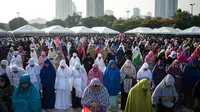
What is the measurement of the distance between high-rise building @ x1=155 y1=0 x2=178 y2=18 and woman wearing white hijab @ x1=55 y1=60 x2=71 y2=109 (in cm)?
14112

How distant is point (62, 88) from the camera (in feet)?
21.8

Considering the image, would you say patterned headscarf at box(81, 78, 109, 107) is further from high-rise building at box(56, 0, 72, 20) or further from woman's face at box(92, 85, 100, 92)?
high-rise building at box(56, 0, 72, 20)

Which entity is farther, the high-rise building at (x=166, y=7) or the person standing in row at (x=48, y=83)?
the high-rise building at (x=166, y=7)

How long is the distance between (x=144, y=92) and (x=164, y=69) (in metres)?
2.15

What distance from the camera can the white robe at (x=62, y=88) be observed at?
21.9ft

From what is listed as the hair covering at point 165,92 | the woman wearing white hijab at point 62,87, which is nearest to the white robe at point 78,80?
the woman wearing white hijab at point 62,87

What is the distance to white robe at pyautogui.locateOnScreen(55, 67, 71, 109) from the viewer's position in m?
6.68

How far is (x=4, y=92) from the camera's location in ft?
15.4

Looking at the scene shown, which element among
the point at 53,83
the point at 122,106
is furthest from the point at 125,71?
the point at 53,83

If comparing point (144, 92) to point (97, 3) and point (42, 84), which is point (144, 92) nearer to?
point (42, 84)

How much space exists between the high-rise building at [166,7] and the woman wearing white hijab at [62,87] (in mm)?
141115

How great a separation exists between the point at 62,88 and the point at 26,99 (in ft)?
6.54

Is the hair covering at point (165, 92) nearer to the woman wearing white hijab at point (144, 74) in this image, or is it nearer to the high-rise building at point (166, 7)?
the woman wearing white hijab at point (144, 74)

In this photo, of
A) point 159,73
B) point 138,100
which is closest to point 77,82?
point 159,73
